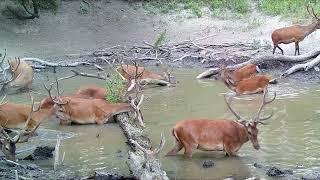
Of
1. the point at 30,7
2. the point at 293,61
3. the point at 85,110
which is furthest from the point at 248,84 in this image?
the point at 30,7

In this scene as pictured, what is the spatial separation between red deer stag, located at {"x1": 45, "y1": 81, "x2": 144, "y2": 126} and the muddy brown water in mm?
159

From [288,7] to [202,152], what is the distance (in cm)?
1475

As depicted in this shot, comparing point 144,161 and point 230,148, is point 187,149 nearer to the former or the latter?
point 230,148

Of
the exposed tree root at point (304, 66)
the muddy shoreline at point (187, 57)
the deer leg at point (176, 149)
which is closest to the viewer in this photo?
the deer leg at point (176, 149)

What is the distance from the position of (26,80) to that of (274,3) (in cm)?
1159

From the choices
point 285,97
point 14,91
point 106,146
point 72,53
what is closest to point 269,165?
point 106,146

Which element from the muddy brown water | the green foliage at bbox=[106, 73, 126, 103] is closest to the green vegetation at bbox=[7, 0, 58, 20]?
the muddy brown water

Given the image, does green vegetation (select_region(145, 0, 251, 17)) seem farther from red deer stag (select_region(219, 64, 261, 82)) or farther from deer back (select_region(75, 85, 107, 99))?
deer back (select_region(75, 85, 107, 99))

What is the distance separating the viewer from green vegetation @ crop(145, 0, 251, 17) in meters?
25.0

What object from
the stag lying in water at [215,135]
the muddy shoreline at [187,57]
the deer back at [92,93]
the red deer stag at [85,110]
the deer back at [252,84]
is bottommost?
the muddy shoreline at [187,57]

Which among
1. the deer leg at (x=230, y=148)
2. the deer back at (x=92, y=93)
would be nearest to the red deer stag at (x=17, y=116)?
the deer back at (x=92, y=93)

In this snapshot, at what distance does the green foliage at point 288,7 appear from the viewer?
75.8 feet

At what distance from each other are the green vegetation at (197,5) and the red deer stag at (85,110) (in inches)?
507

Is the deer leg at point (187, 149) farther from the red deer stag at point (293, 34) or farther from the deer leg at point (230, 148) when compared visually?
the red deer stag at point (293, 34)
